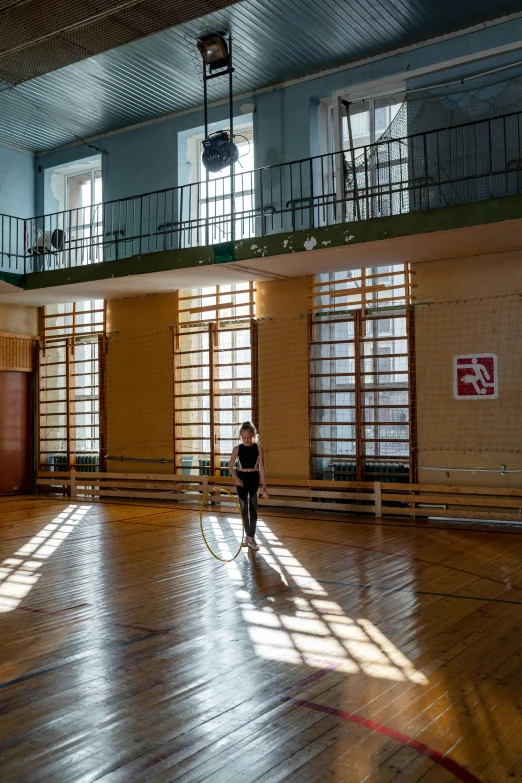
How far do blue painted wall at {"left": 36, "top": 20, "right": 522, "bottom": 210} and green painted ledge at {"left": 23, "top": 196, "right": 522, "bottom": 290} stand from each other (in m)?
1.82

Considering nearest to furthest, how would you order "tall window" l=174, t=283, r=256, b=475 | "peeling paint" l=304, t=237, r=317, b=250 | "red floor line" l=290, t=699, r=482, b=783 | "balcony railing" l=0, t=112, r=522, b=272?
"red floor line" l=290, t=699, r=482, b=783 → "balcony railing" l=0, t=112, r=522, b=272 → "peeling paint" l=304, t=237, r=317, b=250 → "tall window" l=174, t=283, r=256, b=475

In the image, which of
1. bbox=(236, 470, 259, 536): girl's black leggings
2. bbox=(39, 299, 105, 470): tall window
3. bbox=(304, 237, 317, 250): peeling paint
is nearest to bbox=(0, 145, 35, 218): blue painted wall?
bbox=(39, 299, 105, 470): tall window

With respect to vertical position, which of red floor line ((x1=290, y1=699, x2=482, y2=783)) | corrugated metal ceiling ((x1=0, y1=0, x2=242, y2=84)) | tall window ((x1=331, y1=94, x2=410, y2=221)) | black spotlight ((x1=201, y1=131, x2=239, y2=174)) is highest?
black spotlight ((x1=201, y1=131, x2=239, y2=174))

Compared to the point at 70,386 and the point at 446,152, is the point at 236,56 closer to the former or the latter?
the point at 446,152

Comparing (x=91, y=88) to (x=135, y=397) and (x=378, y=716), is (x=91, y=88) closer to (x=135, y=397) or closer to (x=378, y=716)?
(x=135, y=397)

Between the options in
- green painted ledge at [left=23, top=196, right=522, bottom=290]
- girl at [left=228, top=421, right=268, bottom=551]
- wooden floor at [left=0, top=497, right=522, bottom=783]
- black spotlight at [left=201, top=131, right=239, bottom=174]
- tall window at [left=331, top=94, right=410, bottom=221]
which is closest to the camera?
wooden floor at [left=0, top=497, right=522, bottom=783]

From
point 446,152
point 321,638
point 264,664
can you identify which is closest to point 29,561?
point 321,638

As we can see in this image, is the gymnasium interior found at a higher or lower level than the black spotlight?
lower

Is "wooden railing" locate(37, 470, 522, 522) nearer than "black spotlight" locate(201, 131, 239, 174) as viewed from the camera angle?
Yes

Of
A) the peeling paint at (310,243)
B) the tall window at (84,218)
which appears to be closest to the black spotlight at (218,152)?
the peeling paint at (310,243)

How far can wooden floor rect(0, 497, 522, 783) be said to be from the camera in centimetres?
302

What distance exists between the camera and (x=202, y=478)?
1148 centimetres

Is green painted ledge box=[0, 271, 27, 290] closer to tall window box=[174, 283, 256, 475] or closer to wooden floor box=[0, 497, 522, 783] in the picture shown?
tall window box=[174, 283, 256, 475]

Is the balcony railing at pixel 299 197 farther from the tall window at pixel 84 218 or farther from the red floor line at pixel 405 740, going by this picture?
the red floor line at pixel 405 740
